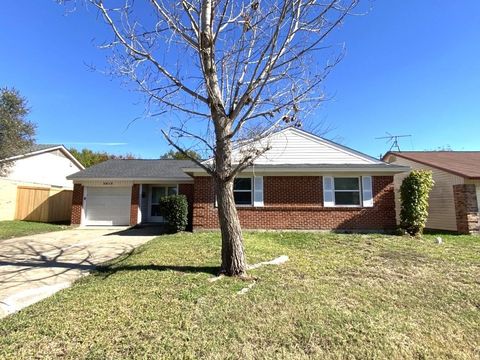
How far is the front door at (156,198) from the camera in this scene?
17859mm

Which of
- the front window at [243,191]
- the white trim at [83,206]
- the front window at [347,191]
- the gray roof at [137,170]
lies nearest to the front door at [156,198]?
the gray roof at [137,170]

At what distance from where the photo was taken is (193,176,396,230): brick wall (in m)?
13.3

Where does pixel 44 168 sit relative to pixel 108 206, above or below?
above

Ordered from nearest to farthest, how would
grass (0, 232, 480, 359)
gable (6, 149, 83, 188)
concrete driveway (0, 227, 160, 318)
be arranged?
grass (0, 232, 480, 359), concrete driveway (0, 227, 160, 318), gable (6, 149, 83, 188)

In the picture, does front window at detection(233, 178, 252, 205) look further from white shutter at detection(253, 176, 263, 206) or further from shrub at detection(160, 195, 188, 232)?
shrub at detection(160, 195, 188, 232)

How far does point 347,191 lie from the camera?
1357cm

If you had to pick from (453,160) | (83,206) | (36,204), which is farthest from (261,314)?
(36,204)

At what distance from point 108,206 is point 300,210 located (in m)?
10.3

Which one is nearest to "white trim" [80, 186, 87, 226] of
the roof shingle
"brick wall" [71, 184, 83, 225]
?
"brick wall" [71, 184, 83, 225]

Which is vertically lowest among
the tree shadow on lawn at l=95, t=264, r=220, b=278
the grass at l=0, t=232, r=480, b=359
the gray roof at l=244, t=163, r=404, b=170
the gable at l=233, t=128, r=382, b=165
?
the grass at l=0, t=232, r=480, b=359

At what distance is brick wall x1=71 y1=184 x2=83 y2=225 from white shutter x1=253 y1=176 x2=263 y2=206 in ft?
31.5

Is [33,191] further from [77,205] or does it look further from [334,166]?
[334,166]

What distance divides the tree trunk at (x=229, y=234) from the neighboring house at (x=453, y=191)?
11905 mm

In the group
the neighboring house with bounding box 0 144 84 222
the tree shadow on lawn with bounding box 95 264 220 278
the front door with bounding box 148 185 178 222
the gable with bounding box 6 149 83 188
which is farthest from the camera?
the gable with bounding box 6 149 83 188
